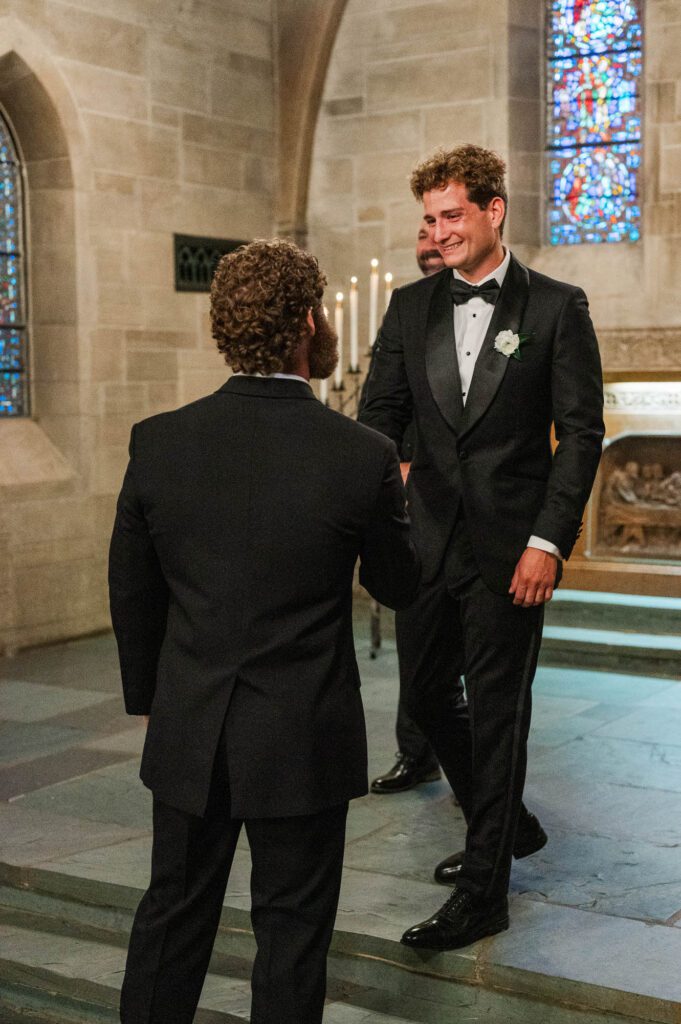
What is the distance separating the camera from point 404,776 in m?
4.11

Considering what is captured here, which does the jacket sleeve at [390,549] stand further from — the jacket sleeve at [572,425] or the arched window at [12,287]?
the arched window at [12,287]

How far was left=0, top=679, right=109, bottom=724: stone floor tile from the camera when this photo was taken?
17.1 feet

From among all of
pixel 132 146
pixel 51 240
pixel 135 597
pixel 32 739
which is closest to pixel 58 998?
pixel 135 597

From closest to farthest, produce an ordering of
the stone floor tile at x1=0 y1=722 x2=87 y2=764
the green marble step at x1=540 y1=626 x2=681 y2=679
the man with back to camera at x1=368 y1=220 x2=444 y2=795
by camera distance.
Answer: the man with back to camera at x1=368 y1=220 x2=444 y2=795, the stone floor tile at x1=0 y1=722 x2=87 y2=764, the green marble step at x1=540 y1=626 x2=681 y2=679

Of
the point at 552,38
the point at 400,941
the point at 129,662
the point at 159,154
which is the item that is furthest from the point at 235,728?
the point at 552,38

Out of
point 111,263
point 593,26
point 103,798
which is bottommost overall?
point 103,798

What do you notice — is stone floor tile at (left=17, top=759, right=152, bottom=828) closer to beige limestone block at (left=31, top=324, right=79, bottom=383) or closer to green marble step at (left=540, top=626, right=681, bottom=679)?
green marble step at (left=540, top=626, right=681, bottom=679)

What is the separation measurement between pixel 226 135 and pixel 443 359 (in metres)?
5.00

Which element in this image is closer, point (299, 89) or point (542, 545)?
point (542, 545)

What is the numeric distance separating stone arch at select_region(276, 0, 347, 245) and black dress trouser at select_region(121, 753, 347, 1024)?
598 cm

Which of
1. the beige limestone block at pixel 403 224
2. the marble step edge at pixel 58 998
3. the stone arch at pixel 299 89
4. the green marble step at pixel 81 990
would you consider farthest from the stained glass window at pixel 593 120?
the marble step edge at pixel 58 998

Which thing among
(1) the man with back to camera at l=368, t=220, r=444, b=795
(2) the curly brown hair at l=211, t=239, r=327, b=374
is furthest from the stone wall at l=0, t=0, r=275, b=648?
(2) the curly brown hair at l=211, t=239, r=327, b=374

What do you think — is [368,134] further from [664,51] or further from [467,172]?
[467,172]

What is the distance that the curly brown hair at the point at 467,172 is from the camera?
2797 millimetres
